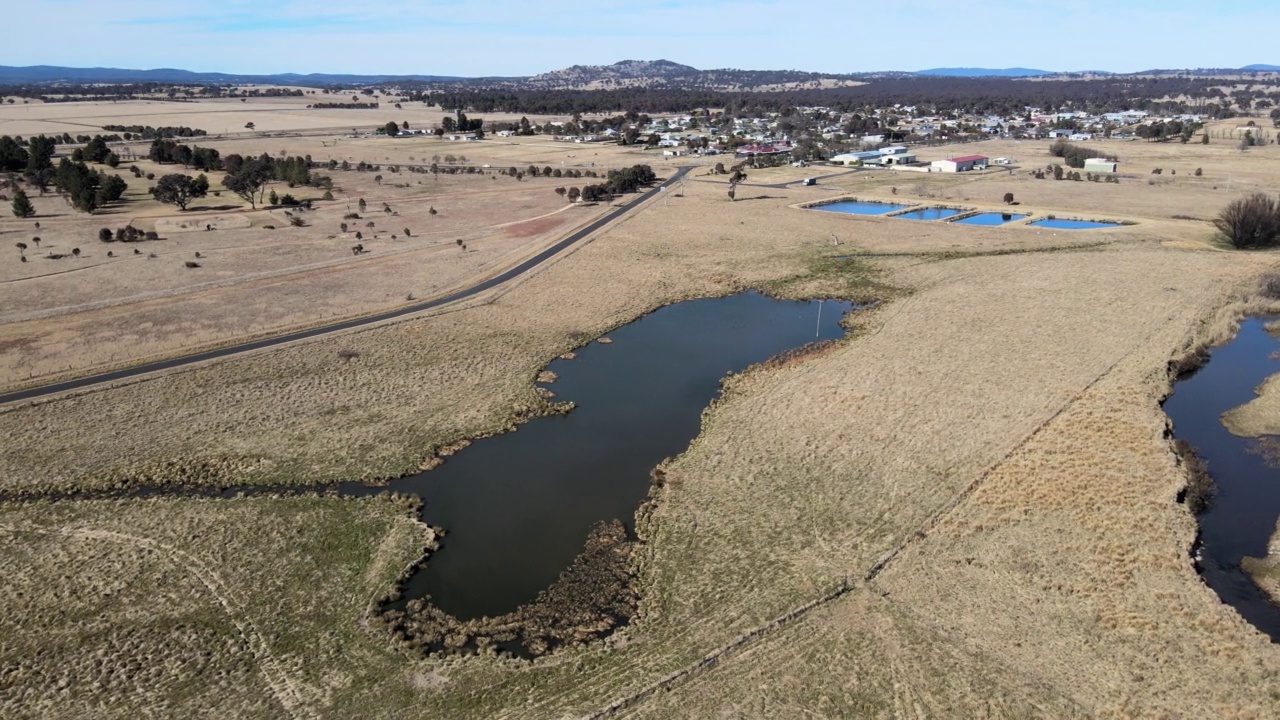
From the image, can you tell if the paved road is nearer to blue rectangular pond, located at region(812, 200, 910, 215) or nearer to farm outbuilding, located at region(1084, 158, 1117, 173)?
blue rectangular pond, located at region(812, 200, 910, 215)

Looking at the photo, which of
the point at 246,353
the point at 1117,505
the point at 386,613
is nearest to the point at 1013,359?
the point at 1117,505

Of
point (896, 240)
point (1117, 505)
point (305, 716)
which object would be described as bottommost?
point (305, 716)

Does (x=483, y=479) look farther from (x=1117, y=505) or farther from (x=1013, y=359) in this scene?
(x=1013, y=359)

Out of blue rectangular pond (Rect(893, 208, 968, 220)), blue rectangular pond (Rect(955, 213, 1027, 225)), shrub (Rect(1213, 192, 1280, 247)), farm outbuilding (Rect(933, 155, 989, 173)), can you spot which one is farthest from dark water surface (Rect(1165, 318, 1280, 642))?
farm outbuilding (Rect(933, 155, 989, 173))

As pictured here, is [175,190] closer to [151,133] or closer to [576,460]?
[576,460]

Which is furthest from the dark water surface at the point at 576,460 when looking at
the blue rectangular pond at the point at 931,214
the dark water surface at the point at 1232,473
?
the blue rectangular pond at the point at 931,214

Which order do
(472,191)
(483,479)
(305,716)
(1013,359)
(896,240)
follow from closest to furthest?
1. (305,716)
2. (483,479)
3. (1013,359)
4. (896,240)
5. (472,191)

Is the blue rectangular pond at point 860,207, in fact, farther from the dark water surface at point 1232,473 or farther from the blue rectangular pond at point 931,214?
the dark water surface at point 1232,473
